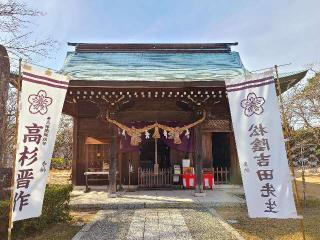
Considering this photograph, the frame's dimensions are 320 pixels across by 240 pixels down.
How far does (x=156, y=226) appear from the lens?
25.7 feet

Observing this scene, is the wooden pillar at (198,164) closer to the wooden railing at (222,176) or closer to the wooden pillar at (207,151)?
the wooden pillar at (207,151)

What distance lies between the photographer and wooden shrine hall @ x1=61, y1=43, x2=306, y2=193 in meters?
11.7

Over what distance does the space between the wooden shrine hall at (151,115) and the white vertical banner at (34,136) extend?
203 inches

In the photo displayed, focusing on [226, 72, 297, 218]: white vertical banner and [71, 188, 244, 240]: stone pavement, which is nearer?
[226, 72, 297, 218]: white vertical banner

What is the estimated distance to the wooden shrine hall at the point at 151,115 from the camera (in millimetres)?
11742

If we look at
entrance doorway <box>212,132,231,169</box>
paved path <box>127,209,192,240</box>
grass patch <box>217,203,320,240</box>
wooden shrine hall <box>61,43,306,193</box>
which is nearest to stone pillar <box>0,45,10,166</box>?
wooden shrine hall <box>61,43,306,193</box>

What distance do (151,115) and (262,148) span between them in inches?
308

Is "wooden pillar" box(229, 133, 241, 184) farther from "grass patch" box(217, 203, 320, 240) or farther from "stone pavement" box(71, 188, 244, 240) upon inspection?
"grass patch" box(217, 203, 320, 240)

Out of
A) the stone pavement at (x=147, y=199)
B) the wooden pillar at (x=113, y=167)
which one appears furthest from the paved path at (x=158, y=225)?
the wooden pillar at (x=113, y=167)

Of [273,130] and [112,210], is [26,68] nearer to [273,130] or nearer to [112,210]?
[273,130]

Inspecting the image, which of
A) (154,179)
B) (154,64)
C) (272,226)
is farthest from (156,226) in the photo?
(154,64)

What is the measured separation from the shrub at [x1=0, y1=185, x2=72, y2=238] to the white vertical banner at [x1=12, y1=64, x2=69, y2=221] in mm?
1422

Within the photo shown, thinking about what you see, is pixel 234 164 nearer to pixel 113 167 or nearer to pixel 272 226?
pixel 113 167

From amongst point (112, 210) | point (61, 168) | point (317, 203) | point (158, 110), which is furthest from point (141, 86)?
point (61, 168)
